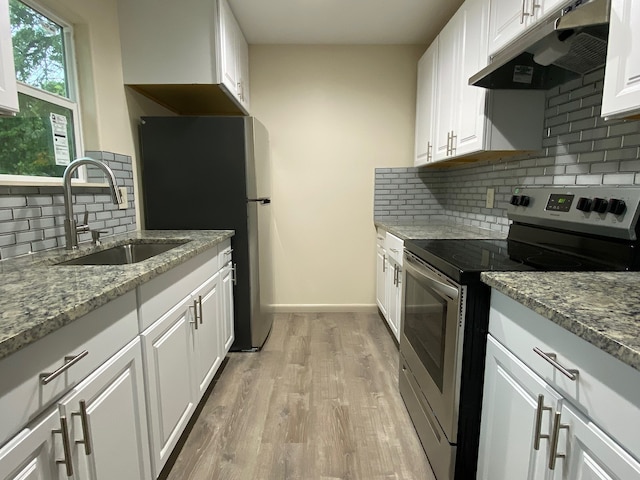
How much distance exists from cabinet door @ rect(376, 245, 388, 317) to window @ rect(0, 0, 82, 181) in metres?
2.19

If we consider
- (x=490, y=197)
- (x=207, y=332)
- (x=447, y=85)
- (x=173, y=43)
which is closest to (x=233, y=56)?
(x=173, y=43)

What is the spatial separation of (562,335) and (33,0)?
2400mm

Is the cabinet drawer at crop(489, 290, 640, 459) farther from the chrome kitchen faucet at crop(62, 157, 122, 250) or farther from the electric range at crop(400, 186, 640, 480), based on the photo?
the chrome kitchen faucet at crop(62, 157, 122, 250)

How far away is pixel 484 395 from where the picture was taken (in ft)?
3.85

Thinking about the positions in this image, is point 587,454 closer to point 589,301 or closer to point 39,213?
point 589,301

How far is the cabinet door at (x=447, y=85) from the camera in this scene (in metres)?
2.07

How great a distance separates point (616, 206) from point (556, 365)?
0.74 metres

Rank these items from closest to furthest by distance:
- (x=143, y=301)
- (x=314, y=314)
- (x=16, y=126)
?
(x=143, y=301), (x=16, y=126), (x=314, y=314)

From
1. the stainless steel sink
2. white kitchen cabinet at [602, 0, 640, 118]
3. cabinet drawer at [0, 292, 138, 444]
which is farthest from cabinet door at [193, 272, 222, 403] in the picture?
white kitchen cabinet at [602, 0, 640, 118]

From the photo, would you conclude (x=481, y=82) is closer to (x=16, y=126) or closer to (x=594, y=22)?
(x=594, y=22)

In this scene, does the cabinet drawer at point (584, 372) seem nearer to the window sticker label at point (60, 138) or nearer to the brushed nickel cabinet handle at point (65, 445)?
the brushed nickel cabinet handle at point (65, 445)

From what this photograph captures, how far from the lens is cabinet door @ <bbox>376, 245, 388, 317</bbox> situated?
9.22 ft

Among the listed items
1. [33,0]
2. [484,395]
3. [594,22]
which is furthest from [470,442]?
[33,0]

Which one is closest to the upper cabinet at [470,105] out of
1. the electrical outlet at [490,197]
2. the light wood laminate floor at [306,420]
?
the electrical outlet at [490,197]
